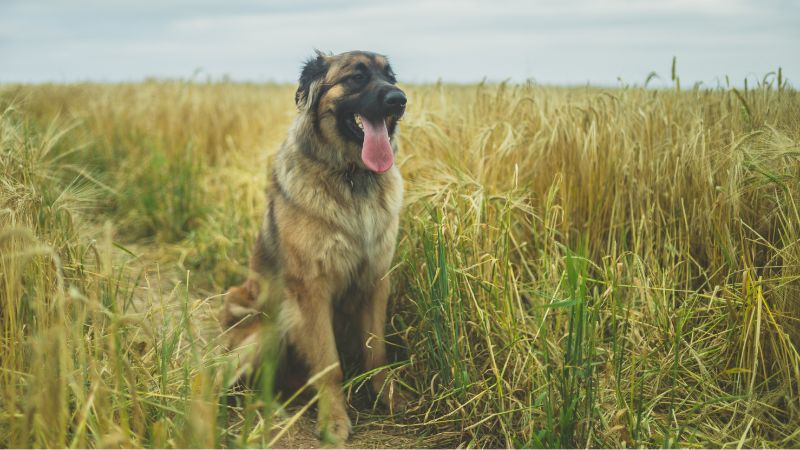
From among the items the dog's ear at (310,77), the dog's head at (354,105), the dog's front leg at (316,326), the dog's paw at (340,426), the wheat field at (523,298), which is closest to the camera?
the wheat field at (523,298)

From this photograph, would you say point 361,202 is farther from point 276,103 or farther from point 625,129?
point 276,103

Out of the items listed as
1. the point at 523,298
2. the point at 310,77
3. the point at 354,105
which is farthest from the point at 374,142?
the point at 523,298

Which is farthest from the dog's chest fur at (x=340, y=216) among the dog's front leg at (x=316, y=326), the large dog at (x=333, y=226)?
the dog's front leg at (x=316, y=326)

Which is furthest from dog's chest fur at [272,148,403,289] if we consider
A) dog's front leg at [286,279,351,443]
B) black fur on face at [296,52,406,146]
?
black fur on face at [296,52,406,146]

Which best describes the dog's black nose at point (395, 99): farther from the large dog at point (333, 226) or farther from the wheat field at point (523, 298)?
the wheat field at point (523, 298)

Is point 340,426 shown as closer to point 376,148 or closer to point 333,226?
point 333,226

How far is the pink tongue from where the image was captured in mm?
2961

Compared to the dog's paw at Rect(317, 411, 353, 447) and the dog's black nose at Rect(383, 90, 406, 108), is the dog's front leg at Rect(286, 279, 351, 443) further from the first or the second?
the dog's black nose at Rect(383, 90, 406, 108)

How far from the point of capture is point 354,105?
120 inches

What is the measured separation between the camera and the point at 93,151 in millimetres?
6734

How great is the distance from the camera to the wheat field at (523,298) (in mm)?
2107

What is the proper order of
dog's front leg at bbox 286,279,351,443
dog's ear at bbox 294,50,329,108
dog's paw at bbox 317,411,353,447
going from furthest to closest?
dog's ear at bbox 294,50,329,108 → dog's front leg at bbox 286,279,351,443 → dog's paw at bbox 317,411,353,447

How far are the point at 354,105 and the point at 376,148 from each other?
0.27 metres

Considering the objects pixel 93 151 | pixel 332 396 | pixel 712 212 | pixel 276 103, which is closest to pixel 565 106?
pixel 712 212
